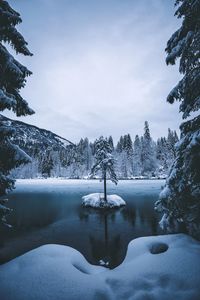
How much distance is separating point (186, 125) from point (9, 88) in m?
7.51

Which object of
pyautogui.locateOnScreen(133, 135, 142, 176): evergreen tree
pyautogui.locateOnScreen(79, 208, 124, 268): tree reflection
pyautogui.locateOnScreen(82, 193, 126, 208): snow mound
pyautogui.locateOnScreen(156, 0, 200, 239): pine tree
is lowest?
pyautogui.locateOnScreen(79, 208, 124, 268): tree reflection

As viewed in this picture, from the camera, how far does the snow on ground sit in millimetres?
4500

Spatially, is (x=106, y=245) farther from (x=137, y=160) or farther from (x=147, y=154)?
(x=137, y=160)

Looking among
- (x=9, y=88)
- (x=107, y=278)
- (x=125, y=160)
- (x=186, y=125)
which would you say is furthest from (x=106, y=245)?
(x=125, y=160)

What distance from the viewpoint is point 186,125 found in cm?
663

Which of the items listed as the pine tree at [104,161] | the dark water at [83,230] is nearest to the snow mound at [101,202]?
the pine tree at [104,161]

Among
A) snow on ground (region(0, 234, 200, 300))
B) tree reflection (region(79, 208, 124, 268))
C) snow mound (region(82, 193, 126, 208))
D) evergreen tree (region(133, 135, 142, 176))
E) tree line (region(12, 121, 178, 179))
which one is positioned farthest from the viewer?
evergreen tree (region(133, 135, 142, 176))

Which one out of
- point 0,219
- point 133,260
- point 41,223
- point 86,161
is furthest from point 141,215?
point 86,161

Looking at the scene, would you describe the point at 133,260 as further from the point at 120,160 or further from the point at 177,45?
the point at 120,160

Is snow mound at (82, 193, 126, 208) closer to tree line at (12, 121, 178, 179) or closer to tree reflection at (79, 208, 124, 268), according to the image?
tree reflection at (79, 208, 124, 268)

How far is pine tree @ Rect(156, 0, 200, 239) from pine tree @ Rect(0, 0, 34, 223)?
575 centimetres

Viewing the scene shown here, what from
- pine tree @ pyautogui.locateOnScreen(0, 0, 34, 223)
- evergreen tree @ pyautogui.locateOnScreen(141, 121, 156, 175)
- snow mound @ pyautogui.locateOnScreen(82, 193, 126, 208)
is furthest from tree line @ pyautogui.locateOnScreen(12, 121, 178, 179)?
pine tree @ pyautogui.locateOnScreen(0, 0, 34, 223)

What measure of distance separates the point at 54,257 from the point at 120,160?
82173 mm

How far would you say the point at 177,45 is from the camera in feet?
22.7
